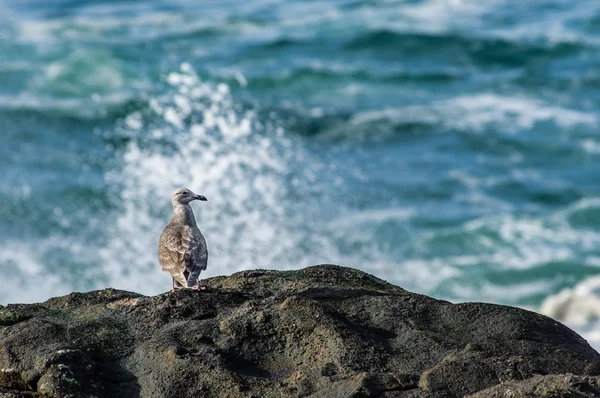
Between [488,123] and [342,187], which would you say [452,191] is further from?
[488,123]

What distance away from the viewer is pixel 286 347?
496cm

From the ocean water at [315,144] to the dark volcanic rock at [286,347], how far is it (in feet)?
35.7

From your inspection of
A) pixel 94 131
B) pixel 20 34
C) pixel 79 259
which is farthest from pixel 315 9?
pixel 79 259

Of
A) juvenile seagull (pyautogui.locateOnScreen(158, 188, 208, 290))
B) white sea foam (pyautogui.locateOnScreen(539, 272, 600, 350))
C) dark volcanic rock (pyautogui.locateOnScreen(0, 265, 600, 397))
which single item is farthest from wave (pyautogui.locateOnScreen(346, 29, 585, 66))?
dark volcanic rock (pyautogui.locateOnScreen(0, 265, 600, 397))

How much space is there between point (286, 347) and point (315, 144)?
18238mm

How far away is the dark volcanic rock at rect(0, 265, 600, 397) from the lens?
177 inches

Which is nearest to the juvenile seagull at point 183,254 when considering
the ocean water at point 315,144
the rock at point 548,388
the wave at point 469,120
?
the rock at point 548,388

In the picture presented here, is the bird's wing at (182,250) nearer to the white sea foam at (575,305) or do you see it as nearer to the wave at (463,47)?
the white sea foam at (575,305)

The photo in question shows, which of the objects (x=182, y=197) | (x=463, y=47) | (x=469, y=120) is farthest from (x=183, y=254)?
(x=463, y=47)

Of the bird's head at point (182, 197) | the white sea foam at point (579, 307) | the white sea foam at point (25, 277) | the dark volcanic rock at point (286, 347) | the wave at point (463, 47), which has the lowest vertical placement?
the dark volcanic rock at point (286, 347)

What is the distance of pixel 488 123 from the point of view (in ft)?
83.4

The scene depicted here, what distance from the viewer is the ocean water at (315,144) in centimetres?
1852

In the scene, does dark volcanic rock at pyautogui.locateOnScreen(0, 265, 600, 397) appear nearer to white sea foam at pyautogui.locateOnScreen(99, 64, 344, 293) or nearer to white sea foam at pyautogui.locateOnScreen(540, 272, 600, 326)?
white sea foam at pyautogui.locateOnScreen(540, 272, 600, 326)

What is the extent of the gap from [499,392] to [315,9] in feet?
105
